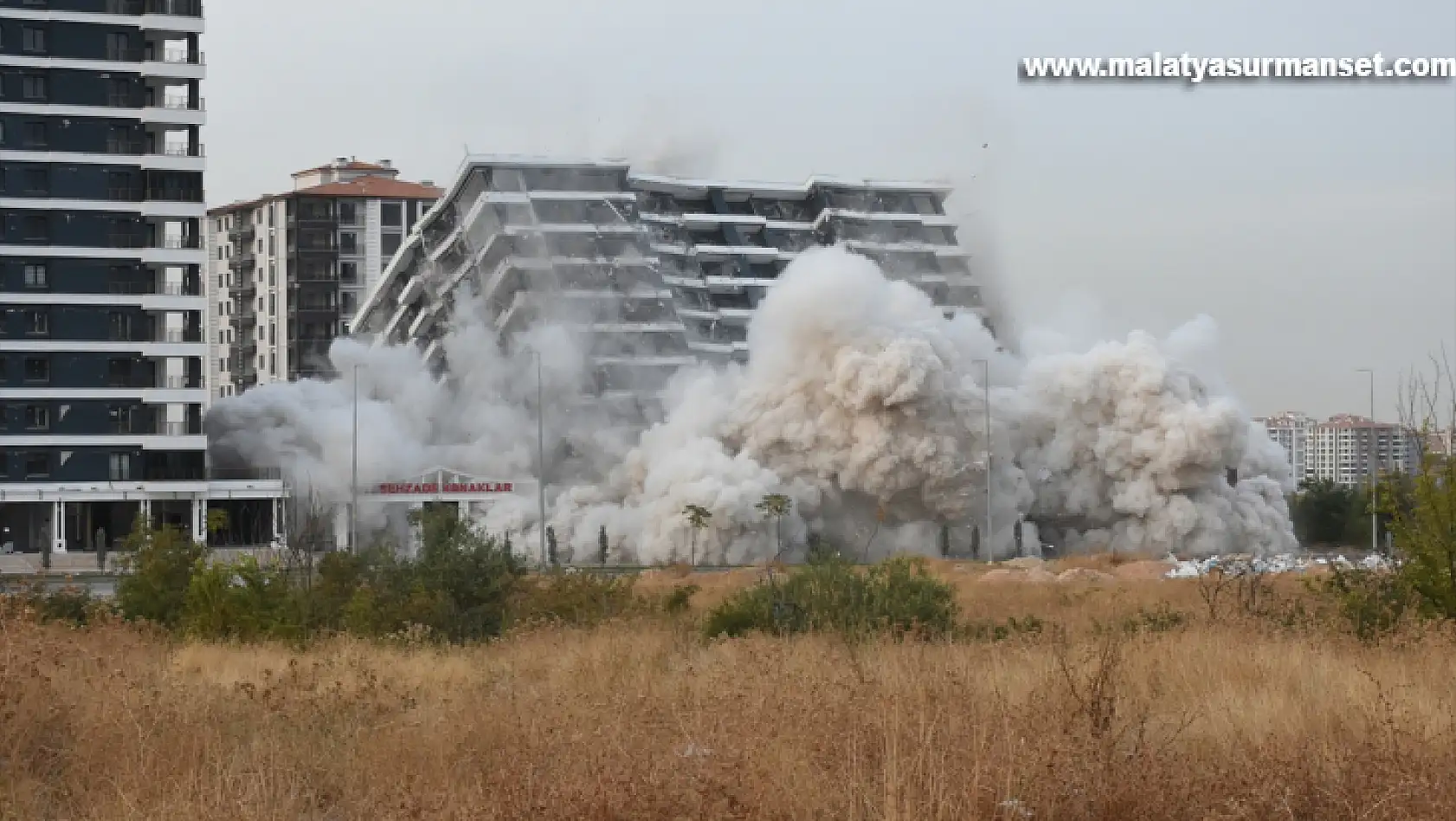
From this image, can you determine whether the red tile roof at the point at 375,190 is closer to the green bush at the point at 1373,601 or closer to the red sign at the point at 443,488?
the red sign at the point at 443,488

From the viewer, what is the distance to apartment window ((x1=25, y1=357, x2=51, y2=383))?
74812mm

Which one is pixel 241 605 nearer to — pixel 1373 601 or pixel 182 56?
pixel 1373 601

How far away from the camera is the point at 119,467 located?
76625 millimetres

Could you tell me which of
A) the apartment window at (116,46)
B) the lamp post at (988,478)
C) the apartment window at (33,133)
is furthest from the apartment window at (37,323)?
the lamp post at (988,478)

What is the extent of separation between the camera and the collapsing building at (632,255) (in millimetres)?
85750

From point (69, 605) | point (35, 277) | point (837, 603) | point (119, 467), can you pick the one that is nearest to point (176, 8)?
point (35, 277)

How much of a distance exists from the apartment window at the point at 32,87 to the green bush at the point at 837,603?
59412mm

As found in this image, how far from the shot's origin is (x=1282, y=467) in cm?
8262

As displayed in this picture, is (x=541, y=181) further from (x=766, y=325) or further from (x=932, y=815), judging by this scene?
(x=932, y=815)

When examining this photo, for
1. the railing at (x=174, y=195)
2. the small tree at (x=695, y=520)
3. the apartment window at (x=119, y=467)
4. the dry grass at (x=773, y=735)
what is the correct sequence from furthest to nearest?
the railing at (x=174, y=195) < the apartment window at (x=119, y=467) < the small tree at (x=695, y=520) < the dry grass at (x=773, y=735)

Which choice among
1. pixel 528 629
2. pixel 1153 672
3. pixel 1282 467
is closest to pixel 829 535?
pixel 1282 467

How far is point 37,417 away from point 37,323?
150 inches

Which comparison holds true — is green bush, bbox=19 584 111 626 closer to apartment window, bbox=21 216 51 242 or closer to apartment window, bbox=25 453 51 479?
apartment window, bbox=25 453 51 479

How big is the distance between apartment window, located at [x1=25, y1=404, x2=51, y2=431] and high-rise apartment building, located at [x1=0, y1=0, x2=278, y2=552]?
78 mm
